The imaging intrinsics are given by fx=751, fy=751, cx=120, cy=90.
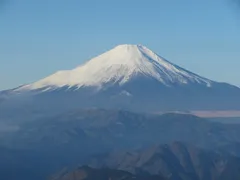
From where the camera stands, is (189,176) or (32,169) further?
(32,169)

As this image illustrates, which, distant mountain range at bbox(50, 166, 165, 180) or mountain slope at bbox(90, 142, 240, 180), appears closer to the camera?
distant mountain range at bbox(50, 166, 165, 180)

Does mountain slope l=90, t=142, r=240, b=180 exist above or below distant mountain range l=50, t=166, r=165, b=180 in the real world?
below

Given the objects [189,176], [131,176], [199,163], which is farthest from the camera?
[199,163]

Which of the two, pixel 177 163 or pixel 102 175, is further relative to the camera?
pixel 177 163

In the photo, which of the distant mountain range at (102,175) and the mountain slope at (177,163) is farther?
the mountain slope at (177,163)

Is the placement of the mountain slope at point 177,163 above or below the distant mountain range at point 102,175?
below

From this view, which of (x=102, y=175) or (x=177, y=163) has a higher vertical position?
(x=102, y=175)

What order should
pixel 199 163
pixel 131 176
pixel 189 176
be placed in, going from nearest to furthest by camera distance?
pixel 131 176 < pixel 189 176 < pixel 199 163

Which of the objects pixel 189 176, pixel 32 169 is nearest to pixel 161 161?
pixel 189 176

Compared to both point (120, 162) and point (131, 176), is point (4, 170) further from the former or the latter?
point (131, 176)

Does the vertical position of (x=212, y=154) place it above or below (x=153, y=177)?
below
